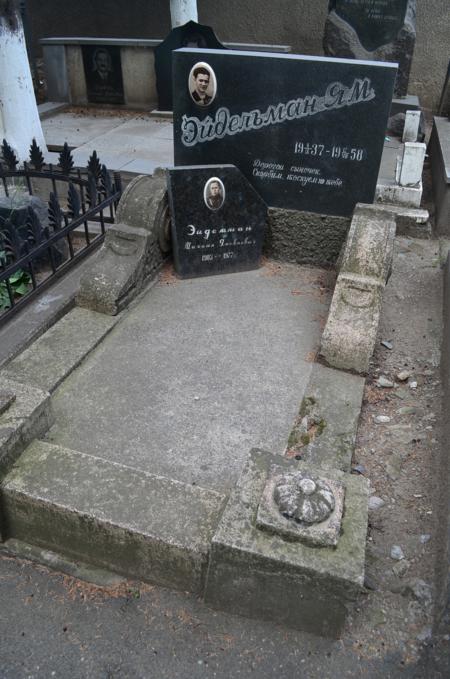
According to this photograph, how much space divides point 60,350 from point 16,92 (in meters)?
4.97

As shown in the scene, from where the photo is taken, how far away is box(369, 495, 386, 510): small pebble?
116 inches

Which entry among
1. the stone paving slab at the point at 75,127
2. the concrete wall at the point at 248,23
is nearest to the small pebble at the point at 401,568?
the stone paving slab at the point at 75,127

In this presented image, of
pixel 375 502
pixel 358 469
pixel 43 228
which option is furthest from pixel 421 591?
pixel 43 228

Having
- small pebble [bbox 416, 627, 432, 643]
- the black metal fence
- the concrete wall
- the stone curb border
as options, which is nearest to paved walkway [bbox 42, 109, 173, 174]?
the black metal fence

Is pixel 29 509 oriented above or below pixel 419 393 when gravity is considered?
above

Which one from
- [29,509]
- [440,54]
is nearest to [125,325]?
[29,509]

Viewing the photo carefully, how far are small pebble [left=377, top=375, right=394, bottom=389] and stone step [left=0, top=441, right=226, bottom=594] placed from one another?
1.82 meters

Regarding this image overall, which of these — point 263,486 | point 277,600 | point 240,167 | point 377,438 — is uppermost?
point 240,167

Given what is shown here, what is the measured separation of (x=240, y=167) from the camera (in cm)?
481

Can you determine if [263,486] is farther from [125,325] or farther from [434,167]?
[434,167]

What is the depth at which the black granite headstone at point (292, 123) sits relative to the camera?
169 inches

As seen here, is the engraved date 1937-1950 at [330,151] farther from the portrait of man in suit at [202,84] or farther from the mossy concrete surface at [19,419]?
the mossy concrete surface at [19,419]

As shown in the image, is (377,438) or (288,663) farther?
(377,438)

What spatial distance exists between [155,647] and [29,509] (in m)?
0.82
